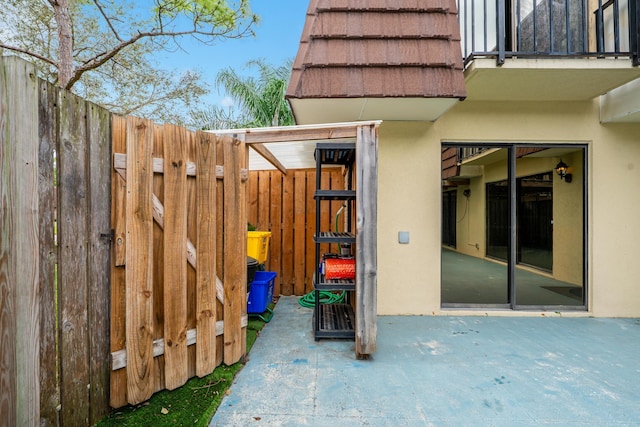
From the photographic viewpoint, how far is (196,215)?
219 cm

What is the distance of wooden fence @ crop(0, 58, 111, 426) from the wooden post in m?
1.85

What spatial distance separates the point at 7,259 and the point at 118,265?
22.1 inches

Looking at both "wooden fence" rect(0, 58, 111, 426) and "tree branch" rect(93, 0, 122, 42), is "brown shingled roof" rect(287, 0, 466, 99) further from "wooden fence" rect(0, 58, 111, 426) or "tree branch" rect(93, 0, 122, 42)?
"tree branch" rect(93, 0, 122, 42)

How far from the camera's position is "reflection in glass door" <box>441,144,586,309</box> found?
13.1 feet

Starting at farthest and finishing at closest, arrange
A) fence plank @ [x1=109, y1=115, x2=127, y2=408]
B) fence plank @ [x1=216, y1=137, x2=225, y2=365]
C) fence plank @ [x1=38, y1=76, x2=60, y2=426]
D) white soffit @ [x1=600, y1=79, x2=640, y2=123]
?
white soffit @ [x1=600, y1=79, x2=640, y2=123]
fence plank @ [x1=216, y1=137, x2=225, y2=365]
fence plank @ [x1=109, y1=115, x2=127, y2=408]
fence plank @ [x1=38, y1=76, x2=60, y2=426]

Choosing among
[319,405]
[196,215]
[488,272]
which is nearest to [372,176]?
[196,215]

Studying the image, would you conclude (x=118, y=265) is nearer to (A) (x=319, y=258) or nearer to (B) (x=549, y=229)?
(A) (x=319, y=258)

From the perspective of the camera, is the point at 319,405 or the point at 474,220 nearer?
the point at 319,405

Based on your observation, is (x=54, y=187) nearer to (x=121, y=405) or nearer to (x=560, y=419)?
(x=121, y=405)

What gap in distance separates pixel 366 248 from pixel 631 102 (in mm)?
3608

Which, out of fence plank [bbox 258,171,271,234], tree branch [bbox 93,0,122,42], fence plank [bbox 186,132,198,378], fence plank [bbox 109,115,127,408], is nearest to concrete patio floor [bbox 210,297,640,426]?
fence plank [bbox 186,132,198,378]

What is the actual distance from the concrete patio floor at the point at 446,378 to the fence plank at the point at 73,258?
79 cm

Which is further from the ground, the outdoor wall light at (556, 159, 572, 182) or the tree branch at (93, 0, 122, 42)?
the tree branch at (93, 0, 122, 42)

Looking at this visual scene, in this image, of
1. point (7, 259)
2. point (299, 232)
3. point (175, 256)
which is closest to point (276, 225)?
point (299, 232)
